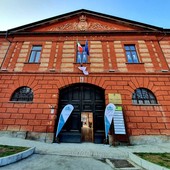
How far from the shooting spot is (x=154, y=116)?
8.13 m

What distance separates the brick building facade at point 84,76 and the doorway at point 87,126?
34 cm

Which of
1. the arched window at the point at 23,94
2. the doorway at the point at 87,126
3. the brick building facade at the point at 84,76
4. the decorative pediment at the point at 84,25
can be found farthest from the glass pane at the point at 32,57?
the doorway at the point at 87,126

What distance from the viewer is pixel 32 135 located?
308 inches

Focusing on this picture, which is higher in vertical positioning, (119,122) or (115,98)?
(115,98)

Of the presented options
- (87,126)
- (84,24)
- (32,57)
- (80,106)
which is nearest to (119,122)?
(87,126)

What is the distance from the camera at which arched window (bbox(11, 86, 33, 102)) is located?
897 centimetres

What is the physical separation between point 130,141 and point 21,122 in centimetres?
735

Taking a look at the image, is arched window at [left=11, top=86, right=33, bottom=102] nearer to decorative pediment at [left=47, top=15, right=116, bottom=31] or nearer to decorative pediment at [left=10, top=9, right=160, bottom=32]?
decorative pediment at [left=10, top=9, right=160, bottom=32]

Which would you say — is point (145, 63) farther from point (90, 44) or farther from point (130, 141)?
point (130, 141)

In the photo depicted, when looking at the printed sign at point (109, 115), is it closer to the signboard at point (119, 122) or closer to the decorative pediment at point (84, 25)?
the signboard at point (119, 122)

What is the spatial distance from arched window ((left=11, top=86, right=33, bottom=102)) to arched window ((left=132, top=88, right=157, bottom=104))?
7787mm

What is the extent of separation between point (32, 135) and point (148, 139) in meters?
7.51

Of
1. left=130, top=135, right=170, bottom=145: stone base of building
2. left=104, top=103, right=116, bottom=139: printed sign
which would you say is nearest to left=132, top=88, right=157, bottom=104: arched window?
left=104, top=103, right=116, bottom=139: printed sign

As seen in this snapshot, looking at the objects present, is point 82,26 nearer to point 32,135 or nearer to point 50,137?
point 50,137
